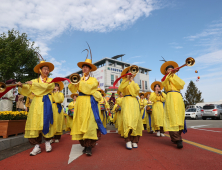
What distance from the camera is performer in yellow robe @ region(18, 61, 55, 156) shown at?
3832 millimetres

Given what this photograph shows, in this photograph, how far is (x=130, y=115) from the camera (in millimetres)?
4301

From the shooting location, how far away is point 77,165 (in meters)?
2.93

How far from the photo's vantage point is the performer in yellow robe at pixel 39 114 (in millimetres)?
3832

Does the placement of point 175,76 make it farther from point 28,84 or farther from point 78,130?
point 28,84

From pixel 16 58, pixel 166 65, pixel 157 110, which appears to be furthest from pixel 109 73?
pixel 166 65

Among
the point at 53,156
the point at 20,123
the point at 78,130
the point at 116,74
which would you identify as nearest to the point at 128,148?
the point at 78,130

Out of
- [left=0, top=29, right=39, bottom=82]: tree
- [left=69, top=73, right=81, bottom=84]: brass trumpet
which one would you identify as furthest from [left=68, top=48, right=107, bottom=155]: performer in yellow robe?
[left=0, top=29, right=39, bottom=82]: tree

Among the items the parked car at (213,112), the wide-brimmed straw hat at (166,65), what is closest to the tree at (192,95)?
the parked car at (213,112)

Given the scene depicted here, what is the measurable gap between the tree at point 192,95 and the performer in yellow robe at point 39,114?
40.1 m

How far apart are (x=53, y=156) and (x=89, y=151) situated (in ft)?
2.51

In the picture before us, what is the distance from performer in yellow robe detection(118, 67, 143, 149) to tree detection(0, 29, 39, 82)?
32.9 ft

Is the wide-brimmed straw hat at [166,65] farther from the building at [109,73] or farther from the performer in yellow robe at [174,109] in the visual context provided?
the building at [109,73]

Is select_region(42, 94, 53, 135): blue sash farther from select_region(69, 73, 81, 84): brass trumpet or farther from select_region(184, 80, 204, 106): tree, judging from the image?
select_region(184, 80, 204, 106): tree

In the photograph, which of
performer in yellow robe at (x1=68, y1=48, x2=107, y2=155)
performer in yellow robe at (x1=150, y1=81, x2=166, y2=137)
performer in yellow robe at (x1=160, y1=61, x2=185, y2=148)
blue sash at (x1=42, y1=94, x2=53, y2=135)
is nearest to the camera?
performer in yellow robe at (x1=68, y1=48, x2=107, y2=155)
